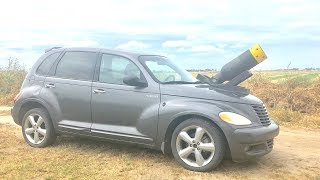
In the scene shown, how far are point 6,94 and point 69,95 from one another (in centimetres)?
1544

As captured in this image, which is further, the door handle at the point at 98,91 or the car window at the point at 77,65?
the car window at the point at 77,65

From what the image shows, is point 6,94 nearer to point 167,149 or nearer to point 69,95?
point 69,95

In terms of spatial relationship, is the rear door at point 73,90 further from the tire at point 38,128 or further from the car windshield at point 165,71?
the car windshield at point 165,71

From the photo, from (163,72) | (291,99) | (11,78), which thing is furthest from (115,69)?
(11,78)

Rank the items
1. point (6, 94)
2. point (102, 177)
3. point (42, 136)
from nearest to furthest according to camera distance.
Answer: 1. point (102, 177)
2. point (42, 136)
3. point (6, 94)

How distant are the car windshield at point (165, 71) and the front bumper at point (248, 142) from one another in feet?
4.93

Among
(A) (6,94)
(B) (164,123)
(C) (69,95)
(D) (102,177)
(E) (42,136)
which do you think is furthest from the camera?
(A) (6,94)

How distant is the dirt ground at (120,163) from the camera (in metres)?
6.65

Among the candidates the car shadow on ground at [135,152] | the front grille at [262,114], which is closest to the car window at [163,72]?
the car shadow on ground at [135,152]

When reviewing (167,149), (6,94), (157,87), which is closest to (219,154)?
(167,149)

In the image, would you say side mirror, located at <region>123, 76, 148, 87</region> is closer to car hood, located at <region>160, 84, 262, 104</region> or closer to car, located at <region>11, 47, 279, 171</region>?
car, located at <region>11, 47, 279, 171</region>

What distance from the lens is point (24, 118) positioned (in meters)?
8.56

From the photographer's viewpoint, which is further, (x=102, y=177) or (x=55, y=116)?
(x=55, y=116)

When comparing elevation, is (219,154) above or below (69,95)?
below
